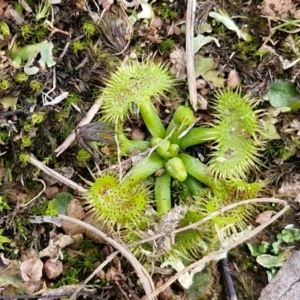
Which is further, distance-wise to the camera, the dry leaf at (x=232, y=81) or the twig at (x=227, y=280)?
the dry leaf at (x=232, y=81)

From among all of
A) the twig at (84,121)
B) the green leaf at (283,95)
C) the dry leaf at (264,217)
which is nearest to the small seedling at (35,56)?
the twig at (84,121)

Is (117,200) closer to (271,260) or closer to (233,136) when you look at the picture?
(233,136)

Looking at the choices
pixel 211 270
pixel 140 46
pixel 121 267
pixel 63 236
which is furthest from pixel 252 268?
pixel 140 46

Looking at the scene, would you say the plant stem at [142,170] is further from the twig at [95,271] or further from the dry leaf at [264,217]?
the dry leaf at [264,217]

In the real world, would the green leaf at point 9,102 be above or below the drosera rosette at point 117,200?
above

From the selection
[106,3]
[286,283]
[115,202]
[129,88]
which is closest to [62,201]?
[115,202]

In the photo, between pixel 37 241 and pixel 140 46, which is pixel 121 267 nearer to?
pixel 37 241

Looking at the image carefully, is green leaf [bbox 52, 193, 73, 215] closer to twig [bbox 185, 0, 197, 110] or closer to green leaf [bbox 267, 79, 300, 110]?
twig [bbox 185, 0, 197, 110]
